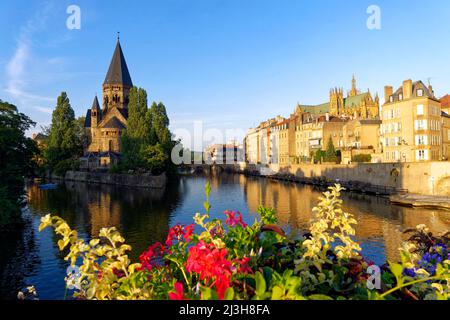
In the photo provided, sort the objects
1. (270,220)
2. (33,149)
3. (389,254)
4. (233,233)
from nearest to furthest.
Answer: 1. (233,233)
2. (270,220)
3. (389,254)
4. (33,149)

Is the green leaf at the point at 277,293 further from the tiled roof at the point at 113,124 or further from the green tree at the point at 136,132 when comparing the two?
the tiled roof at the point at 113,124

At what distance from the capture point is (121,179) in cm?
8344

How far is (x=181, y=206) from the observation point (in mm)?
49625

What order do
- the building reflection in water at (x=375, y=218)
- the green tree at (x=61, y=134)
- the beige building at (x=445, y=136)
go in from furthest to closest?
the green tree at (x=61, y=134), the beige building at (x=445, y=136), the building reflection in water at (x=375, y=218)

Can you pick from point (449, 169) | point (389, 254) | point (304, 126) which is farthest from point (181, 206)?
point (304, 126)

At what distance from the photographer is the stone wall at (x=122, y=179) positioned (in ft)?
246

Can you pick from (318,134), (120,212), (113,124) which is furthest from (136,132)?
(318,134)

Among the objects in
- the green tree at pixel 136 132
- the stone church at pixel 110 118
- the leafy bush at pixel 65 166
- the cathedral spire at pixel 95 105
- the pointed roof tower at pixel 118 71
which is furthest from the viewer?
the pointed roof tower at pixel 118 71

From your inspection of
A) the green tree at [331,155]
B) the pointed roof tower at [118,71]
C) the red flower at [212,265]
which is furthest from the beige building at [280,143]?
the red flower at [212,265]

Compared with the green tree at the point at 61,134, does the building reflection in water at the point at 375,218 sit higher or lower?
lower

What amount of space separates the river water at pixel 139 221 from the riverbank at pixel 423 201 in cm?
164
